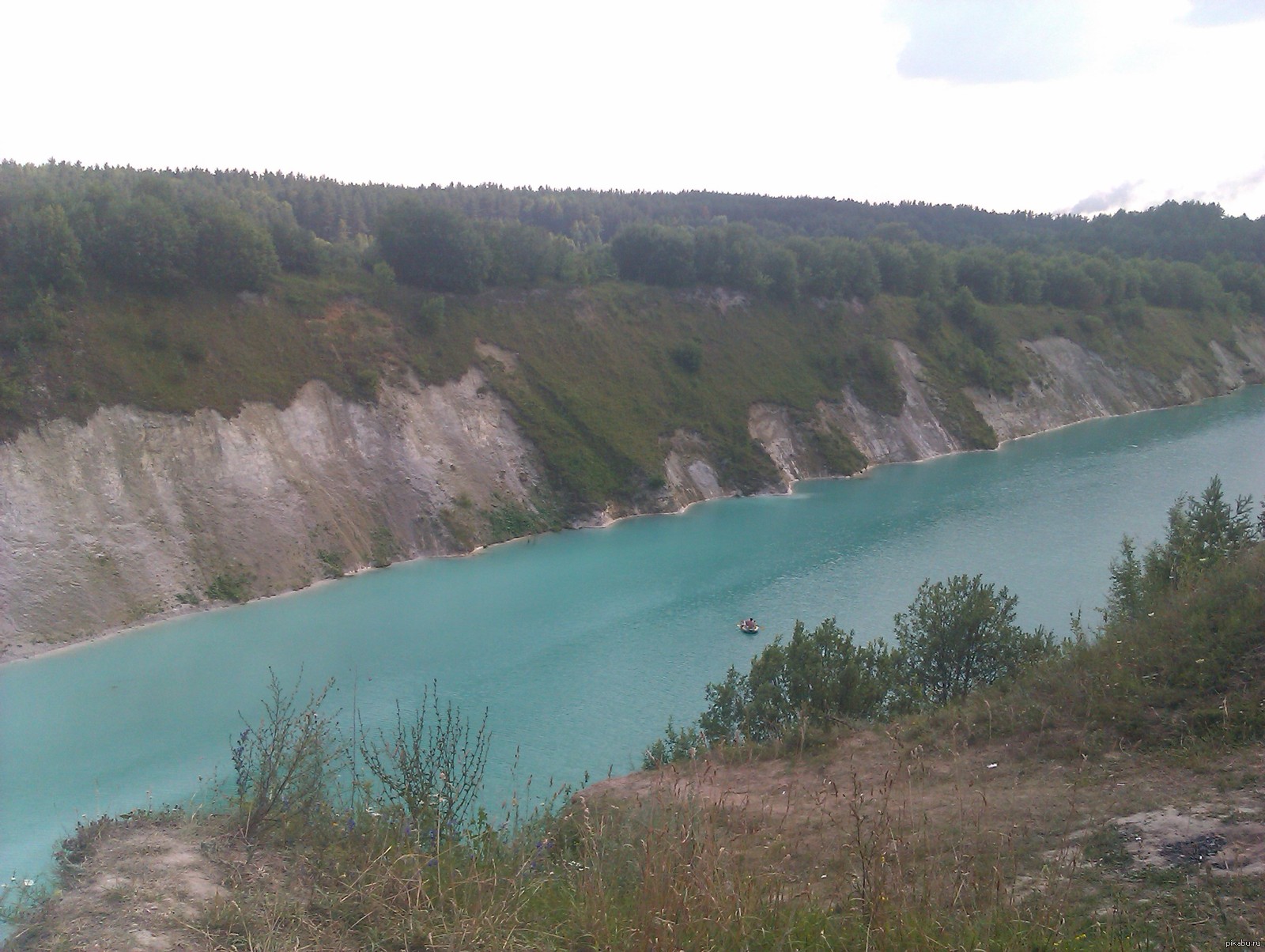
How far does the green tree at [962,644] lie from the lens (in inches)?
732

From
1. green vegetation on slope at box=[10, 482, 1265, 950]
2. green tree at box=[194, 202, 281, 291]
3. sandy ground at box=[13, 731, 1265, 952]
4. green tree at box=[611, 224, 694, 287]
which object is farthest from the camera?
green tree at box=[611, 224, 694, 287]

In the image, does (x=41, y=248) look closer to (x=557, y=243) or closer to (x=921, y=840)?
(x=557, y=243)

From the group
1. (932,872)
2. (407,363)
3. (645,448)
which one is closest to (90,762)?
(932,872)

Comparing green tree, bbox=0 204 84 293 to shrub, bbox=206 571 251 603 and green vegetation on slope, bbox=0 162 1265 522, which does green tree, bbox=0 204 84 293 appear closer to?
green vegetation on slope, bbox=0 162 1265 522

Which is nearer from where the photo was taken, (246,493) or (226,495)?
(226,495)

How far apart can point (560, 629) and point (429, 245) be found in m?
28.5

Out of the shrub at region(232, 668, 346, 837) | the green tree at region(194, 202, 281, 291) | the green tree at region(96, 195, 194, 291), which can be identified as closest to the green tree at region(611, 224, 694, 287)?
the green tree at region(194, 202, 281, 291)

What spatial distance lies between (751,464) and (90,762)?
37699 millimetres

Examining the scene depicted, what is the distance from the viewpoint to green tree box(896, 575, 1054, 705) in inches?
732

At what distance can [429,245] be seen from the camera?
50.6 m

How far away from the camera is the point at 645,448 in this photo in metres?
49.7

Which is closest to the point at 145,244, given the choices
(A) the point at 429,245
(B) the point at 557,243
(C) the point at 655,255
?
(A) the point at 429,245

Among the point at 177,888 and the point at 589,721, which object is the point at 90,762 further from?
the point at 177,888

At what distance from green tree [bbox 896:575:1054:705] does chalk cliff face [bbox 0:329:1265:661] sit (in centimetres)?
2418
